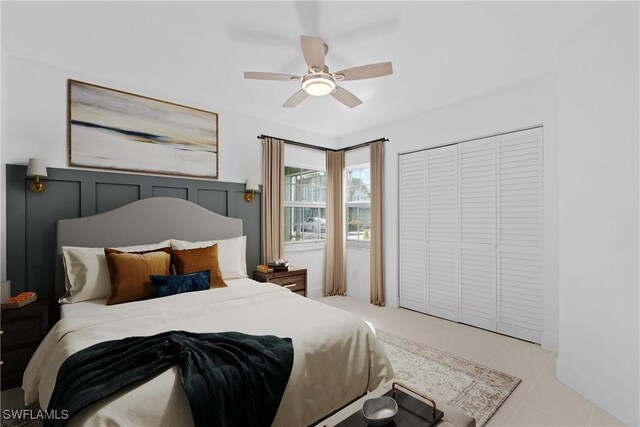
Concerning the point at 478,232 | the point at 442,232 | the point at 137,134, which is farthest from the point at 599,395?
the point at 137,134

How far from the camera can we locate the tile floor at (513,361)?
6.44 ft

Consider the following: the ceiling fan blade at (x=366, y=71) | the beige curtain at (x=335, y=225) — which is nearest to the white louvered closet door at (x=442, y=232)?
the beige curtain at (x=335, y=225)

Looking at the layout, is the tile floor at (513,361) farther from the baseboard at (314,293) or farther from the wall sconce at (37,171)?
the wall sconce at (37,171)

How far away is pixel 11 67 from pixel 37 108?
348mm

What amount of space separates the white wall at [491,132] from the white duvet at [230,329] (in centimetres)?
202

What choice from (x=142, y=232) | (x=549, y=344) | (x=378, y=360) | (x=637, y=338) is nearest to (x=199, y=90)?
(x=142, y=232)

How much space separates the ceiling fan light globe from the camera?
226cm

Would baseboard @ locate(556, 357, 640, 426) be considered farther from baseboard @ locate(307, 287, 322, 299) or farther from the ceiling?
baseboard @ locate(307, 287, 322, 299)

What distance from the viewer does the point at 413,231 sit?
163 inches

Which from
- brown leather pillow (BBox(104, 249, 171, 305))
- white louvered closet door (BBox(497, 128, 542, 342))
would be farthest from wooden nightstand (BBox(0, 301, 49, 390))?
white louvered closet door (BBox(497, 128, 542, 342))

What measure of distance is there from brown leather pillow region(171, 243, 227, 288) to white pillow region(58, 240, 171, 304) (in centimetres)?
53

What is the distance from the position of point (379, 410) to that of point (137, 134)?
3.30m

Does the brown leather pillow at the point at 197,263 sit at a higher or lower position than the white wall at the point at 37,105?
lower

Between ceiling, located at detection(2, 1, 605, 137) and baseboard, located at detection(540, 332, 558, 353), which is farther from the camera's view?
baseboard, located at detection(540, 332, 558, 353)
